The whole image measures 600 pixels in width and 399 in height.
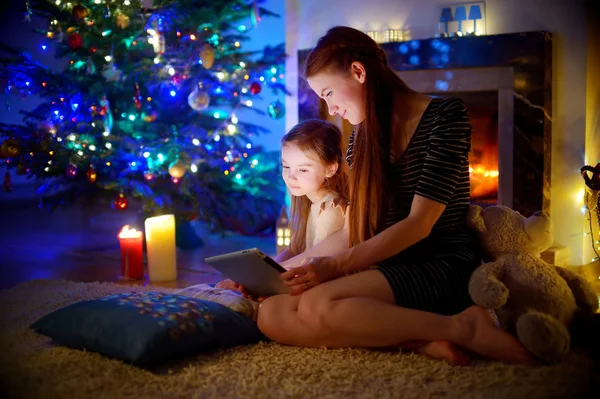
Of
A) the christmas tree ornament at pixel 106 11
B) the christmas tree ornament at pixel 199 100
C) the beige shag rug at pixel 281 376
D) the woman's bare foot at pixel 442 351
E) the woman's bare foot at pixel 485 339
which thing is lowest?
the beige shag rug at pixel 281 376

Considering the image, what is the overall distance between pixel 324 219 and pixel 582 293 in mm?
708

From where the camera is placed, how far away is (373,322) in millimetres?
1395

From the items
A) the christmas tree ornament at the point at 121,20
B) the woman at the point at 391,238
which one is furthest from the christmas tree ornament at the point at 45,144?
the woman at the point at 391,238

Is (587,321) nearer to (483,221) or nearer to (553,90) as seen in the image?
(483,221)

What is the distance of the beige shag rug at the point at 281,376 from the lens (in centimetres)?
121

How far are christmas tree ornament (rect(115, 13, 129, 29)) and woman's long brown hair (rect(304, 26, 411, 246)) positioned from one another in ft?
6.26

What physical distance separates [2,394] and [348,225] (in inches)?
35.8

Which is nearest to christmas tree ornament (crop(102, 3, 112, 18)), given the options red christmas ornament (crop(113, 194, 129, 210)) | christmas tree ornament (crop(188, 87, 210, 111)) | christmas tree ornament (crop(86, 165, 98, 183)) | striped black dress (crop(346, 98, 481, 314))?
christmas tree ornament (crop(188, 87, 210, 111))

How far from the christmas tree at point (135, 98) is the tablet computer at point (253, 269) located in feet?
5.13

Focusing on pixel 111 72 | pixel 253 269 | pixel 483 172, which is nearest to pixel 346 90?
pixel 253 269

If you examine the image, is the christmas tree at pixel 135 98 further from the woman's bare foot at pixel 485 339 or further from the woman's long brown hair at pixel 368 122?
the woman's bare foot at pixel 485 339

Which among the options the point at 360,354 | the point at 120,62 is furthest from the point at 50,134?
the point at 360,354

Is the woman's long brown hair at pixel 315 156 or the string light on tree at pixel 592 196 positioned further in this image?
the string light on tree at pixel 592 196

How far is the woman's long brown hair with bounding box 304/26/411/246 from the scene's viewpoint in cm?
154
